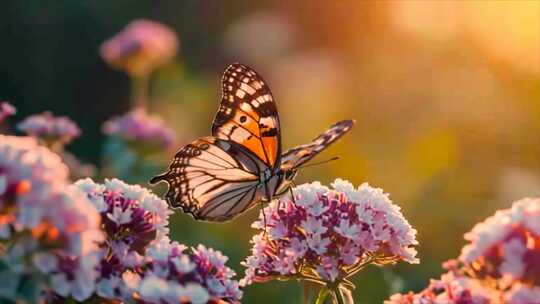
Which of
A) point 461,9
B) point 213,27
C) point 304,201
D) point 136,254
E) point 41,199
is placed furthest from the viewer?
point 213,27

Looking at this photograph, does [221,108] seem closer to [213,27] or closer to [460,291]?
[460,291]

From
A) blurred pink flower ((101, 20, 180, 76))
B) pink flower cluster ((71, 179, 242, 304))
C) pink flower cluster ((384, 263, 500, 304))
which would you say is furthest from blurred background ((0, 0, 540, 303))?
pink flower cluster ((71, 179, 242, 304))

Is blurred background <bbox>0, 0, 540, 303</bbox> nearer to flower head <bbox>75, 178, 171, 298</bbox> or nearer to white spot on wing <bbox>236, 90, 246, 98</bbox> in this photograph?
white spot on wing <bbox>236, 90, 246, 98</bbox>

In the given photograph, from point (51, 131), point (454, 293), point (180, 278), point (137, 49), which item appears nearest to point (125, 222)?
point (180, 278)

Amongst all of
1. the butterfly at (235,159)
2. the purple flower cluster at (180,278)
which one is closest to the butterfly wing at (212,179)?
the butterfly at (235,159)

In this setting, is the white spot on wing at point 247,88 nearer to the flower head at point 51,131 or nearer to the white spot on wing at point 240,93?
the white spot on wing at point 240,93

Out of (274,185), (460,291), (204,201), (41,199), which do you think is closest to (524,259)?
(460,291)
